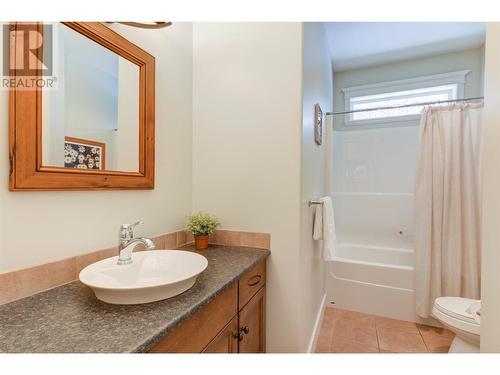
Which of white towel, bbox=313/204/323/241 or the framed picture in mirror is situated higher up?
the framed picture in mirror

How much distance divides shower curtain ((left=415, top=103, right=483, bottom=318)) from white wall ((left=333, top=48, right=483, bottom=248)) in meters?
0.59

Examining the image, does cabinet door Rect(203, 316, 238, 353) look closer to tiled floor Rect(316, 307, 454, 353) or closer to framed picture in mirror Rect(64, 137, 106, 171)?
framed picture in mirror Rect(64, 137, 106, 171)

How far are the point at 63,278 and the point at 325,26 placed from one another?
270cm

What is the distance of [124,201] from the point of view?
1136mm

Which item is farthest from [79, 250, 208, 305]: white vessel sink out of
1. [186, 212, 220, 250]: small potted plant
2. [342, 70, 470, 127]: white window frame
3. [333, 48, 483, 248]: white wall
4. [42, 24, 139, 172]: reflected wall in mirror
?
[342, 70, 470, 127]: white window frame

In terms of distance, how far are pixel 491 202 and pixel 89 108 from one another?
5.05 feet

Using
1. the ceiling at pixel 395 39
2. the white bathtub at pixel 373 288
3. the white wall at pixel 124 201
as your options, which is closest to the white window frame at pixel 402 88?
the ceiling at pixel 395 39

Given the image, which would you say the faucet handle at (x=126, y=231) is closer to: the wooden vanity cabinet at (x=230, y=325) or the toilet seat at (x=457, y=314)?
the wooden vanity cabinet at (x=230, y=325)

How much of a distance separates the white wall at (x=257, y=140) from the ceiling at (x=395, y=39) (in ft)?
4.21

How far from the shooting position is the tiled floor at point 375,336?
1.77 meters

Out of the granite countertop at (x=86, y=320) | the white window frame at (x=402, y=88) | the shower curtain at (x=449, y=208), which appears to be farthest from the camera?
the white window frame at (x=402, y=88)

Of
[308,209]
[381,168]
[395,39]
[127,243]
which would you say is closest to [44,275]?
[127,243]

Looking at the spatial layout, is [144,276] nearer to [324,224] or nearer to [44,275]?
[44,275]

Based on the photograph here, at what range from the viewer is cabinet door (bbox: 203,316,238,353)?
0.89 meters
